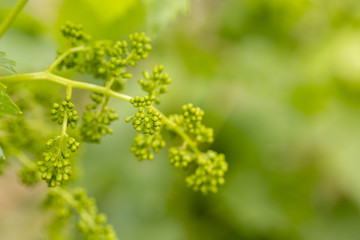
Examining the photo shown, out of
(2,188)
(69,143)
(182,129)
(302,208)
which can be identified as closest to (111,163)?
(302,208)

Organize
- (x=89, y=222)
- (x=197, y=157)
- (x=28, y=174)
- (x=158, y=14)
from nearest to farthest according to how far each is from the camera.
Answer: (x=197, y=157)
(x=28, y=174)
(x=89, y=222)
(x=158, y=14)

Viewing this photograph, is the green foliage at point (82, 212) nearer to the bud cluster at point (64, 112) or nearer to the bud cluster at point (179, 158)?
the bud cluster at point (179, 158)

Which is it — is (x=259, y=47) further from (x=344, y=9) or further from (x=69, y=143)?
(x=69, y=143)

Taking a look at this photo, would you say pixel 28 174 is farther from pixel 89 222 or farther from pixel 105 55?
pixel 105 55

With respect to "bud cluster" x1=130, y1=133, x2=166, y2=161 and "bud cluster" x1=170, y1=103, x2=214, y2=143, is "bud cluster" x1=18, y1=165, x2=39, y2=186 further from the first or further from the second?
"bud cluster" x1=170, y1=103, x2=214, y2=143

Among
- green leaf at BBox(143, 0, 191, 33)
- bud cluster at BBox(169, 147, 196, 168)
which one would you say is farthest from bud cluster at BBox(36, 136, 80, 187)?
green leaf at BBox(143, 0, 191, 33)

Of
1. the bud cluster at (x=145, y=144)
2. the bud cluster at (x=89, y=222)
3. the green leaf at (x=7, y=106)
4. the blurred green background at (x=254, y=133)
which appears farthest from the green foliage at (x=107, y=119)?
the blurred green background at (x=254, y=133)

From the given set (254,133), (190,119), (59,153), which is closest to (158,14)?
(190,119)

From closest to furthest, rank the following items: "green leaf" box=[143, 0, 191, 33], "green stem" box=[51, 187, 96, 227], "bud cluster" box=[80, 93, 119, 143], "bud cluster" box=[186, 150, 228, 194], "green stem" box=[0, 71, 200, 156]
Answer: "green stem" box=[0, 71, 200, 156] → "bud cluster" box=[80, 93, 119, 143] → "bud cluster" box=[186, 150, 228, 194] → "green stem" box=[51, 187, 96, 227] → "green leaf" box=[143, 0, 191, 33]
